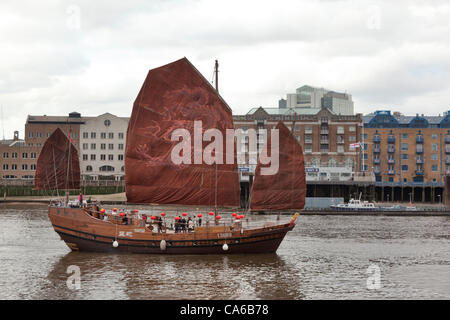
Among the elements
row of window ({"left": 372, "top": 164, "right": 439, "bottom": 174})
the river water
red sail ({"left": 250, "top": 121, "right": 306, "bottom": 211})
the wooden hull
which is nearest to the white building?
row of window ({"left": 372, "top": 164, "right": 439, "bottom": 174})

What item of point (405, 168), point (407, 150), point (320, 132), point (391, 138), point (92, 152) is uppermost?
point (320, 132)

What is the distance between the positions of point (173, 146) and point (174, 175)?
238 centimetres

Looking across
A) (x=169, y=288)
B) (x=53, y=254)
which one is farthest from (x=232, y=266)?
(x=53, y=254)

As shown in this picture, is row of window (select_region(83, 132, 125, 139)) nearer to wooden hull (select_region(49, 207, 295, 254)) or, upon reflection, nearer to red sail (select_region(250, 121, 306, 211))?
wooden hull (select_region(49, 207, 295, 254))

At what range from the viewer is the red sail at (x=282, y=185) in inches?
2082

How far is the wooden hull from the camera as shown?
49.9 m

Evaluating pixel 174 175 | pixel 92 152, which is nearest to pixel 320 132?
pixel 92 152

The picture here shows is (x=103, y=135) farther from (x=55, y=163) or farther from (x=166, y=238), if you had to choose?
(x=166, y=238)

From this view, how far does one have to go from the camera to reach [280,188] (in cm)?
5322

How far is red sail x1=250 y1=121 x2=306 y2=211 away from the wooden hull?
103 inches

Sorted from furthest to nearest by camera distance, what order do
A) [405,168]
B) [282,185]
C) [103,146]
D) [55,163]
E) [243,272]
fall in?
[103,146] < [405,168] < [55,163] < [282,185] < [243,272]

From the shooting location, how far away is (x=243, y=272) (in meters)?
44.1

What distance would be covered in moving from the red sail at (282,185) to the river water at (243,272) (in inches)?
171

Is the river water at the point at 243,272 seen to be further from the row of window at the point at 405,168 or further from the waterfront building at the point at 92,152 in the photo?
the waterfront building at the point at 92,152
